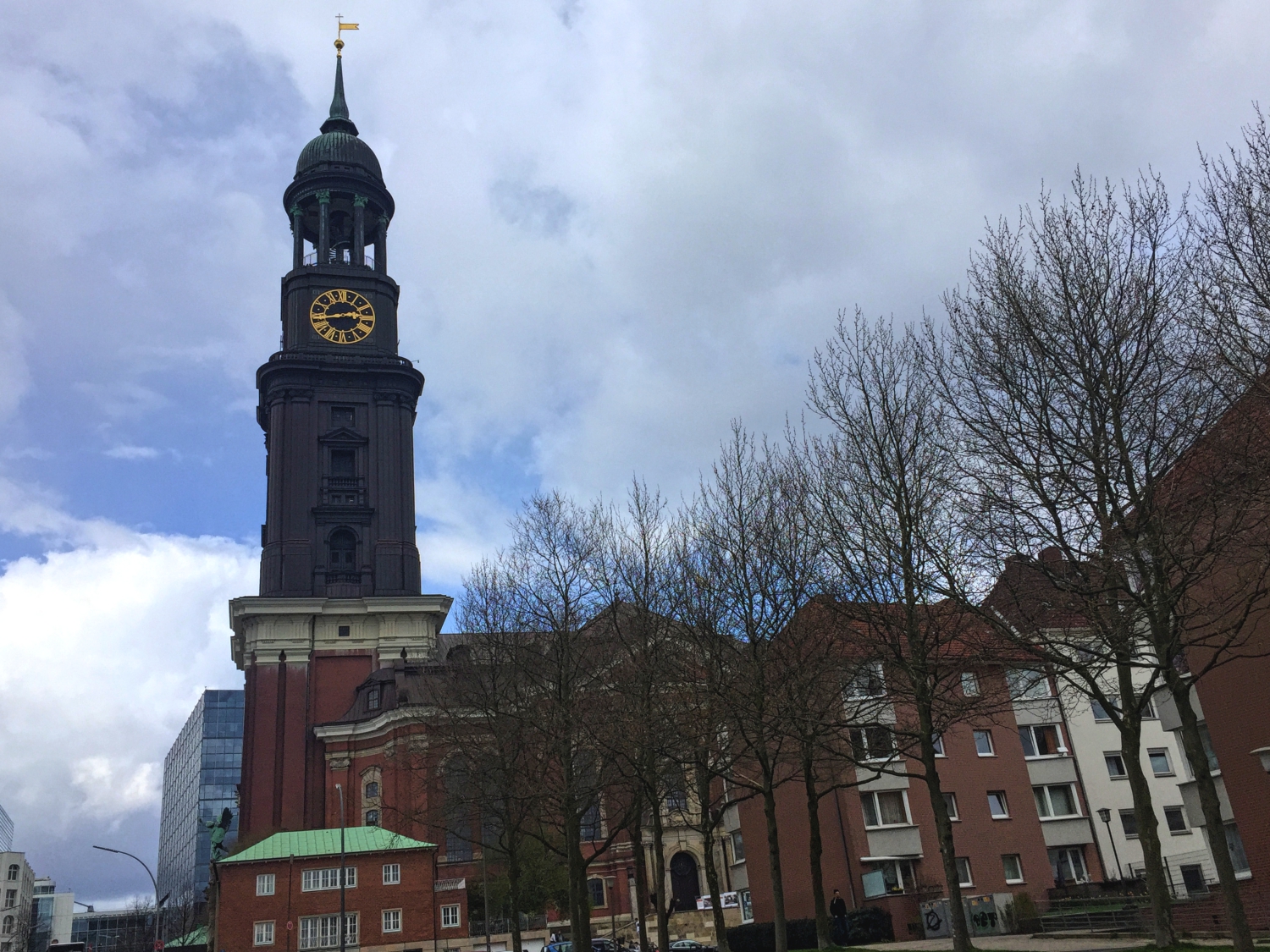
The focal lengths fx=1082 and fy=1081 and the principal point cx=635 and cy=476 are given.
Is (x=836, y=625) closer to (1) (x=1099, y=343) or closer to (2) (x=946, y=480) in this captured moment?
(2) (x=946, y=480)

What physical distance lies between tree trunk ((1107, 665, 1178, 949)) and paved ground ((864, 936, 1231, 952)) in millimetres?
1871

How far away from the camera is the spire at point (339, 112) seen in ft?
337

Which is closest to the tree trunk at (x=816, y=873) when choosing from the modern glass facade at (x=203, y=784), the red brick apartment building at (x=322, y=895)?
the red brick apartment building at (x=322, y=895)

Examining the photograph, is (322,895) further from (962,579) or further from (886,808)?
(962,579)

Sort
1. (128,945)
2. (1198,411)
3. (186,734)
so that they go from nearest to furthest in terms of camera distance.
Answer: (1198,411)
(128,945)
(186,734)

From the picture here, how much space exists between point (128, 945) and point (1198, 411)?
132 meters

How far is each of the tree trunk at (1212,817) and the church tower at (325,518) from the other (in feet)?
209

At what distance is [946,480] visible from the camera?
829 inches

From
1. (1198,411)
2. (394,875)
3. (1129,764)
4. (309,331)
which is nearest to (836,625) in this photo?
(1129,764)

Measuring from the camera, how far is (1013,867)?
40750 millimetres

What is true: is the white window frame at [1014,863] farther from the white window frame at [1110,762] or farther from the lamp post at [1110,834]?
the white window frame at [1110,762]

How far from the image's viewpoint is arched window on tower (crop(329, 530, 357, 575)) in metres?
83.1

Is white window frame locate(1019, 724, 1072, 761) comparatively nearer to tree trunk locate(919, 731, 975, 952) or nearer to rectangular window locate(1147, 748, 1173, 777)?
rectangular window locate(1147, 748, 1173, 777)

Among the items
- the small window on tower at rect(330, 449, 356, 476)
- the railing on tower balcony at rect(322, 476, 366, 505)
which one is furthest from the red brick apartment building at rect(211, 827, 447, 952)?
the small window on tower at rect(330, 449, 356, 476)
